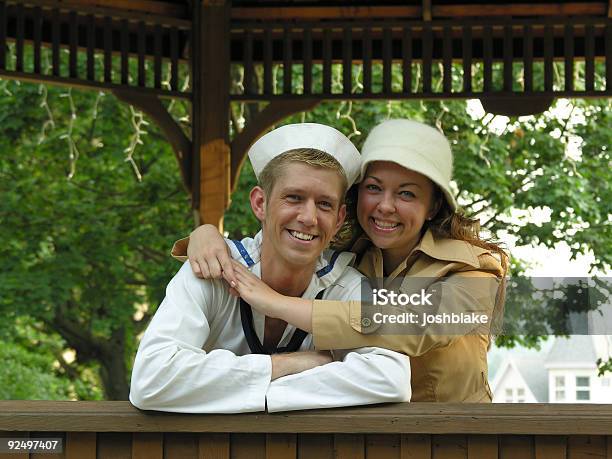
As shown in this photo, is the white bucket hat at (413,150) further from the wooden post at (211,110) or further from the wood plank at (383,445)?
the wooden post at (211,110)

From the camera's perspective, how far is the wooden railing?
255 cm


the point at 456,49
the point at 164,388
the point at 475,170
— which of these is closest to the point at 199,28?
the point at 456,49

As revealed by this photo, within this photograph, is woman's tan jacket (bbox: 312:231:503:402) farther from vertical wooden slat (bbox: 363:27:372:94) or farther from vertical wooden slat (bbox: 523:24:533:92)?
vertical wooden slat (bbox: 523:24:533:92)

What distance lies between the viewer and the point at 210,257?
284 centimetres

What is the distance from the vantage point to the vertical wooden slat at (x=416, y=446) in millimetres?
2574

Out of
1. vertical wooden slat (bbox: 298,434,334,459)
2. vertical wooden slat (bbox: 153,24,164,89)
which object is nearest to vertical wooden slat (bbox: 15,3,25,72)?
vertical wooden slat (bbox: 153,24,164,89)

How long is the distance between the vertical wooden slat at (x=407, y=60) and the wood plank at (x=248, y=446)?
3.37 m

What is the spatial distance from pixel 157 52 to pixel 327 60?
87cm

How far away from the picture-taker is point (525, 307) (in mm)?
3186

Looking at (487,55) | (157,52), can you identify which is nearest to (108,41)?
(157,52)

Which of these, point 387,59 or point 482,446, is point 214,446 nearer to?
point 482,446

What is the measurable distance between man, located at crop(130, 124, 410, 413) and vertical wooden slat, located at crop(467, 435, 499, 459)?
20 cm

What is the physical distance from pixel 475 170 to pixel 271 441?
9.08 meters

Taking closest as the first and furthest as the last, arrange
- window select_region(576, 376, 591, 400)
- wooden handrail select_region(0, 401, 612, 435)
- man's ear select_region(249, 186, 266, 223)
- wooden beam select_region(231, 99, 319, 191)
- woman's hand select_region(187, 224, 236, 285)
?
1. wooden handrail select_region(0, 401, 612, 435)
2. woman's hand select_region(187, 224, 236, 285)
3. man's ear select_region(249, 186, 266, 223)
4. window select_region(576, 376, 591, 400)
5. wooden beam select_region(231, 99, 319, 191)
